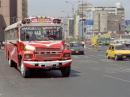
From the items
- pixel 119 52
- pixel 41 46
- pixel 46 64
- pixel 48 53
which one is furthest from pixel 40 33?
pixel 119 52

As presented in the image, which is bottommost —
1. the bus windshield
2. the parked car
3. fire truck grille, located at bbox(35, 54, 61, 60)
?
the parked car

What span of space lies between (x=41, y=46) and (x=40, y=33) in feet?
4.80

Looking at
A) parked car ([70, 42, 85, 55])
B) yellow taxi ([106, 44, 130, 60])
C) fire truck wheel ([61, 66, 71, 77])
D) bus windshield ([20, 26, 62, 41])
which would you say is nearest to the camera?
fire truck wheel ([61, 66, 71, 77])

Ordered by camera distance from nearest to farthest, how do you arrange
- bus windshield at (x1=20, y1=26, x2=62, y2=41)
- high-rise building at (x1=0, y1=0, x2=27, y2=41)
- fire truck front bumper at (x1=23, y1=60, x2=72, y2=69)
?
fire truck front bumper at (x1=23, y1=60, x2=72, y2=69) → bus windshield at (x1=20, y1=26, x2=62, y2=41) → high-rise building at (x1=0, y1=0, x2=27, y2=41)

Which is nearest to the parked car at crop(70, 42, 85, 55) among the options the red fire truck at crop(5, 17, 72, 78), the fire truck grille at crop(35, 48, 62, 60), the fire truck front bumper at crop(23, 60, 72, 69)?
the red fire truck at crop(5, 17, 72, 78)

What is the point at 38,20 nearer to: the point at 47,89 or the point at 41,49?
the point at 41,49

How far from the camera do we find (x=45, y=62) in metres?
20.5

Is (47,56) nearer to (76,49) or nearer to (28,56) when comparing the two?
(28,56)

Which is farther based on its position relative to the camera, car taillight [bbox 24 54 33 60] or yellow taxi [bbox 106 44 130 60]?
yellow taxi [bbox 106 44 130 60]

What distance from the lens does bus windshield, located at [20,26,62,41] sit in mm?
21659

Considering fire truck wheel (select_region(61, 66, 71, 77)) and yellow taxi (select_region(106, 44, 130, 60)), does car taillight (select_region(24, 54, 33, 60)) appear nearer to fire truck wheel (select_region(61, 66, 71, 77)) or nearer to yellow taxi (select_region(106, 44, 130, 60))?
fire truck wheel (select_region(61, 66, 71, 77))

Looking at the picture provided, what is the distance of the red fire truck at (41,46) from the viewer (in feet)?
67.2

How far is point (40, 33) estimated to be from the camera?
71.9 ft

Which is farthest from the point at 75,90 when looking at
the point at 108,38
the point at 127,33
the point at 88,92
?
the point at 127,33
